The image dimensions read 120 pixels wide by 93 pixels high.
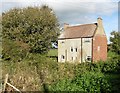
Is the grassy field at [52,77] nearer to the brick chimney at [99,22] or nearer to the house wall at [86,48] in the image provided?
the house wall at [86,48]

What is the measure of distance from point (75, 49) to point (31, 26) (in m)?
9.51

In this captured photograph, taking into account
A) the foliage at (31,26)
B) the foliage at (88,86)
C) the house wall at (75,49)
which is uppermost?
the foliage at (31,26)

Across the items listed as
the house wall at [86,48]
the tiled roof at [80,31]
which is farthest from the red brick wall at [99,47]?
the tiled roof at [80,31]

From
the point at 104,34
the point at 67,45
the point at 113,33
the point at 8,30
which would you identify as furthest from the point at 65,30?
the point at 8,30

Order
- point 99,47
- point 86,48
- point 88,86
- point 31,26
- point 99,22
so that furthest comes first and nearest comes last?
point 99,47
point 86,48
point 99,22
point 31,26
point 88,86

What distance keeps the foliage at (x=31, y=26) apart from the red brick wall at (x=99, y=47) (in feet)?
22.5

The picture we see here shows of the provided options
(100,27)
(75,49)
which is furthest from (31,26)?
(100,27)

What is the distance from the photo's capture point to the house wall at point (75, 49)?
32531 millimetres

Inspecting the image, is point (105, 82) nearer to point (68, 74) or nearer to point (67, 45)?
point (68, 74)

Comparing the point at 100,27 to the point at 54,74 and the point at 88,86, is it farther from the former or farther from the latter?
the point at 88,86

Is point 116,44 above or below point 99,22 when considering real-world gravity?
below

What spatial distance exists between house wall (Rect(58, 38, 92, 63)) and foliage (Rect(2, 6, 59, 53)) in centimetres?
471

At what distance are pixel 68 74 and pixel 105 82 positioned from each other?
2.46 meters

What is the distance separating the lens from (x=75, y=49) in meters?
34.3
